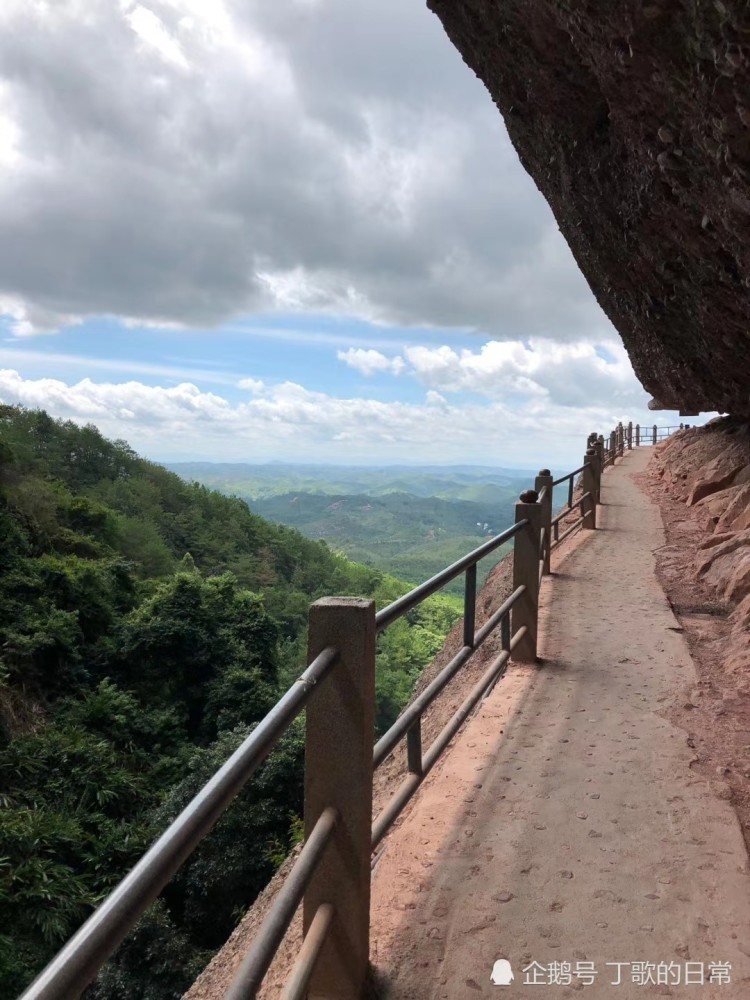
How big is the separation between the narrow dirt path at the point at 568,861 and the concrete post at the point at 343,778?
264 mm

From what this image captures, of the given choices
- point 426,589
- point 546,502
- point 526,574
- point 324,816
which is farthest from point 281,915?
point 546,502

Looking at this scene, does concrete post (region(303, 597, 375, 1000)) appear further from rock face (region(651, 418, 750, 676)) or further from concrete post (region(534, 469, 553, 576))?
concrete post (region(534, 469, 553, 576))

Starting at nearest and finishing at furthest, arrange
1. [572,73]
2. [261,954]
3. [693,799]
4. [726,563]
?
[261,954], [693,799], [572,73], [726,563]

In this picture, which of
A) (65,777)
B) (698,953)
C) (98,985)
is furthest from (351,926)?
(65,777)

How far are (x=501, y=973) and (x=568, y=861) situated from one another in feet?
2.36

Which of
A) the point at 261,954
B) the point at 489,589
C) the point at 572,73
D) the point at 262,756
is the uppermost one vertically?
the point at 572,73

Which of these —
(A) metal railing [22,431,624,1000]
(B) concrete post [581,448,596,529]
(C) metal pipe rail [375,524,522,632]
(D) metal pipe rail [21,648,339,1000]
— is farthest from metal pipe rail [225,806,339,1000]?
(B) concrete post [581,448,596,529]

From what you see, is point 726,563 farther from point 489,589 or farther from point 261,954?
point 261,954

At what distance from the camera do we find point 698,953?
2.30m

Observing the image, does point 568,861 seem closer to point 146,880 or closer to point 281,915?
point 281,915

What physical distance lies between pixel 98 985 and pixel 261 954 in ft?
41.1

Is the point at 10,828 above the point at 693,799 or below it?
below

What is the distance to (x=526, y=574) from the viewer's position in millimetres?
5012

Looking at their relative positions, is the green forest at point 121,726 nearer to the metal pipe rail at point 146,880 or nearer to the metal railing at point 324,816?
the metal railing at point 324,816
